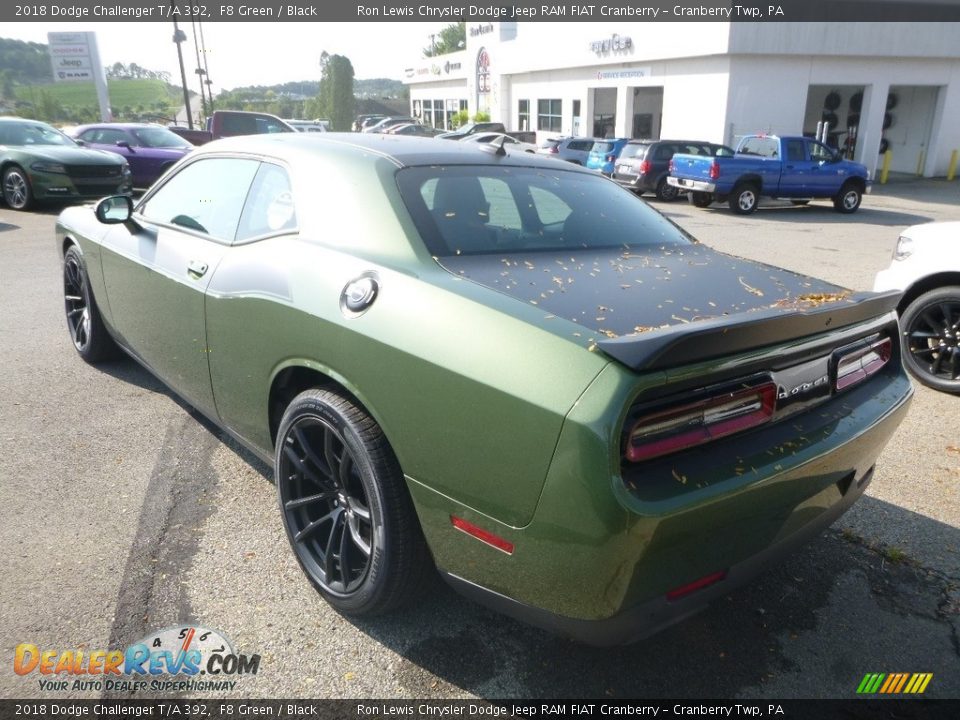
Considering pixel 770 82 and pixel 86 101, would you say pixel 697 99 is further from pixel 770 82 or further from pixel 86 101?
pixel 86 101

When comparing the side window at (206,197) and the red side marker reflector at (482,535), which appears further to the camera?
the side window at (206,197)

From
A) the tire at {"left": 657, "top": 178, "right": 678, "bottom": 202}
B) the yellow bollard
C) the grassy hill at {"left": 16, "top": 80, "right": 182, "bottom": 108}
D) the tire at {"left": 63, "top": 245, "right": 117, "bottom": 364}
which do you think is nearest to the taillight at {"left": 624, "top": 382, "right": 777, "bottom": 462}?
the tire at {"left": 63, "top": 245, "right": 117, "bottom": 364}

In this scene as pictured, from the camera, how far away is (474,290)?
2150 millimetres

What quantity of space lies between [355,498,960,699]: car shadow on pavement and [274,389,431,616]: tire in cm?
21

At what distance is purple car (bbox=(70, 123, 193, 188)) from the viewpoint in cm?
1528

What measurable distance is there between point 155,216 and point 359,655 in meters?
2.63

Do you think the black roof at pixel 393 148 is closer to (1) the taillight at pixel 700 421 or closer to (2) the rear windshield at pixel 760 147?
(1) the taillight at pixel 700 421

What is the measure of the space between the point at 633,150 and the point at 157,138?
446 inches

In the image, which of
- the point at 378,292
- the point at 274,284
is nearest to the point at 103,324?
the point at 274,284

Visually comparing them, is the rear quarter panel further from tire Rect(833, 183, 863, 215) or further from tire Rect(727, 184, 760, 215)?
tire Rect(833, 183, 863, 215)

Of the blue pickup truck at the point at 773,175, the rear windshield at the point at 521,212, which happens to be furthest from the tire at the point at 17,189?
the blue pickup truck at the point at 773,175

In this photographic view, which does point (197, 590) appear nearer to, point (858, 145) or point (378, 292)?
point (378, 292)

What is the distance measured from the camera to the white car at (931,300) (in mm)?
4793

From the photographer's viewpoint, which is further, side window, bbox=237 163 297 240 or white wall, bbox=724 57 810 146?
white wall, bbox=724 57 810 146
